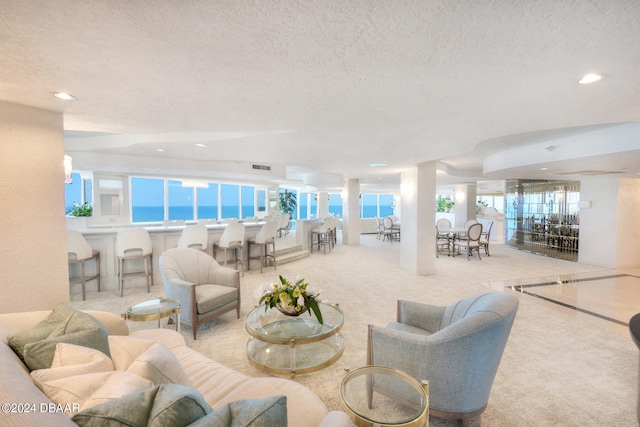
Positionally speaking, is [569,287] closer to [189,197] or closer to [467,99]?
[467,99]

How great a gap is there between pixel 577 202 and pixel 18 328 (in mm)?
11060

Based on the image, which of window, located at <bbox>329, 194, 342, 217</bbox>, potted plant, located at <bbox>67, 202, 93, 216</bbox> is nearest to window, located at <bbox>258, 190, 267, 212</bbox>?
window, located at <bbox>329, 194, 342, 217</bbox>

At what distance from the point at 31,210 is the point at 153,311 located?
1.33m

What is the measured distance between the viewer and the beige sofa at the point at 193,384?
0.81m

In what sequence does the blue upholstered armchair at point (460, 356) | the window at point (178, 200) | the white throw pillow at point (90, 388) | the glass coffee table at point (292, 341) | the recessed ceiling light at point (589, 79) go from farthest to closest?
the window at point (178, 200) → the glass coffee table at point (292, 341) → the recessed ceiling light at point (589, 79) → the blue upholstered armchair at point (460, 356) → the white throw pillow at point (90, 388)

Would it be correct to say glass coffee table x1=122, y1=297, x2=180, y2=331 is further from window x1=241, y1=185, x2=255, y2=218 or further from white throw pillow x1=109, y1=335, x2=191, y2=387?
window x1=241, y1=185, x2=255, y2=218

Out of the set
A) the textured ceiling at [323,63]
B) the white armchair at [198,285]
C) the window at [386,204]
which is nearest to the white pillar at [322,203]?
the window at [386,204]

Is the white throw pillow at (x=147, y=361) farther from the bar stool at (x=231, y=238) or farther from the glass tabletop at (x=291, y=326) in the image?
the bar stool at (x=231, y=238)

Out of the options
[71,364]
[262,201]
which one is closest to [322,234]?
[262,201]

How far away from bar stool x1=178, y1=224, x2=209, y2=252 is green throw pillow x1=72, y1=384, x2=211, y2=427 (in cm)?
417

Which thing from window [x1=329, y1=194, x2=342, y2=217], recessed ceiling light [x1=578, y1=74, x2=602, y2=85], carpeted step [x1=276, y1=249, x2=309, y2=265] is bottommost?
carpeted step [x1=276, y1=249, x2=309, y2=265]

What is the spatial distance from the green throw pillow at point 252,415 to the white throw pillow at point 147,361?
453 mm

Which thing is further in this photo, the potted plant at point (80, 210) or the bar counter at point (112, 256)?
the potted plant at point (80, 210)

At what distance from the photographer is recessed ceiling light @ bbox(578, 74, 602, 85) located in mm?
1793
